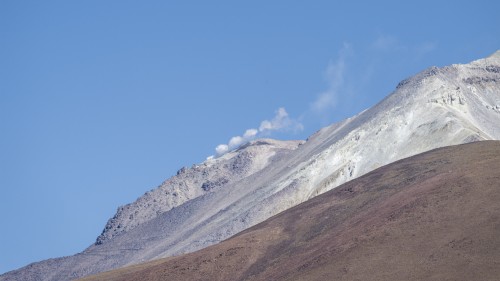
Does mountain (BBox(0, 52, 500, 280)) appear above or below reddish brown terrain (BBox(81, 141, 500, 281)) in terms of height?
above

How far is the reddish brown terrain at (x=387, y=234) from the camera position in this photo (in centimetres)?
7012

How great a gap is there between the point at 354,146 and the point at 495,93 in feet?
131

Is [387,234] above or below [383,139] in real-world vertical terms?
below

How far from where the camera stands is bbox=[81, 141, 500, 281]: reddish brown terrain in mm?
70125

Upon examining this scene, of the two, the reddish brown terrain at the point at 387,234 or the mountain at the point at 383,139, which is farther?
the mountain at the point at 383,139

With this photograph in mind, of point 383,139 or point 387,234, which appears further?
point 383,139

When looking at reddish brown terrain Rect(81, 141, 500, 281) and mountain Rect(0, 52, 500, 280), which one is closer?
reddish brown terrain Rect(81, 141, 500, 281)

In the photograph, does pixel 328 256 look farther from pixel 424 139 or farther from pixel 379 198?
pixel 424 139

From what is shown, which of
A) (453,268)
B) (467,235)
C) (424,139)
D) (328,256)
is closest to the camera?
(453,268)

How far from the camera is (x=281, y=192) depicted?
17012 centimetres

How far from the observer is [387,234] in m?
79.9

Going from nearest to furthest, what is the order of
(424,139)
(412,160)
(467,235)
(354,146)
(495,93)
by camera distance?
1. (467,235)
2. (412,160)
3. (424,139)
4. (354,146)
5. (495,93)

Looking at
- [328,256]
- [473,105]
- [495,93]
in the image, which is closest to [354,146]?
[473,105]

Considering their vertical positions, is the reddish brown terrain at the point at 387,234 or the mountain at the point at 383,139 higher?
the mountain at the point at 383,139
